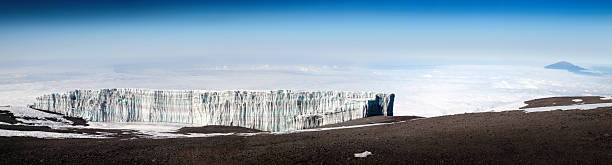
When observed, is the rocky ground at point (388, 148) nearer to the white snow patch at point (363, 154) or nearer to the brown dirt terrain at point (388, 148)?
the brown dirt terrain at point (388, 148)

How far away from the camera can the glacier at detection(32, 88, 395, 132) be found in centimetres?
7381

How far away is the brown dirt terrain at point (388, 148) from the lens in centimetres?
2120

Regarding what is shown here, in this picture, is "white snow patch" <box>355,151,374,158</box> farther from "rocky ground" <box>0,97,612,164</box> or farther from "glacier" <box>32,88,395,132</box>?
"glacier" <box>32,88,395,132</box>

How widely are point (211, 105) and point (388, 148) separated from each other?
56.6m

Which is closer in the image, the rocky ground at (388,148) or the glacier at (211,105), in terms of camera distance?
the rocky ground at (388,148)

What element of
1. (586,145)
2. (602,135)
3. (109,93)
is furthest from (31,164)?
(109,93)

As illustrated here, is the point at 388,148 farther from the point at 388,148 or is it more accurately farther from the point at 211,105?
the point at 211,105

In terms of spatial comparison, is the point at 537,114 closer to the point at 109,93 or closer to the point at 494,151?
the point at 494,151

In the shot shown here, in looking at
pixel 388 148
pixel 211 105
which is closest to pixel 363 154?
pixel 388 148

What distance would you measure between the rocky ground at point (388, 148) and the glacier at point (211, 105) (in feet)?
142

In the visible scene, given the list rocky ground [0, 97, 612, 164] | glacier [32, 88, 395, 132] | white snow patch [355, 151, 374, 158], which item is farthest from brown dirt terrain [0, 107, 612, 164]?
glacier [32, 88, 395, 132]

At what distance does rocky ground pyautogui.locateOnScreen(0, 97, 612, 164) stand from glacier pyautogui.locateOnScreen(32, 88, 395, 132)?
4316 centimetres

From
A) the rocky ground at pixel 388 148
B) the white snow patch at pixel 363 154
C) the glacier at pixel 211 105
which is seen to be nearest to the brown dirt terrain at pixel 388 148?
the rocky ground at pixel 388 148

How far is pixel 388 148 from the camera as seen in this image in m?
23.7
